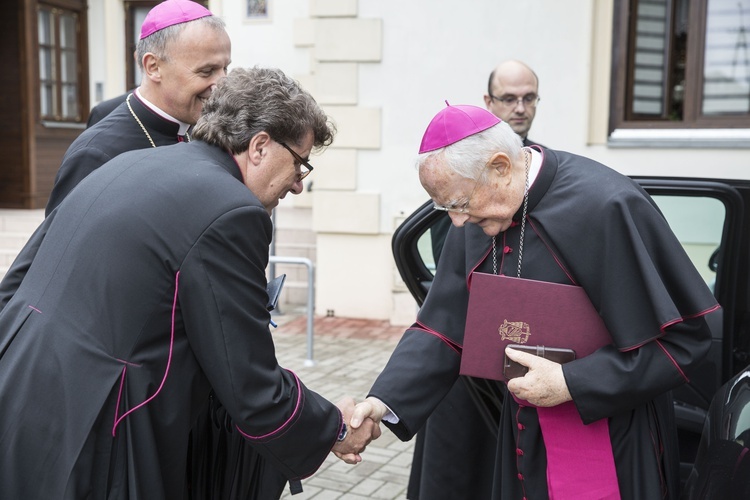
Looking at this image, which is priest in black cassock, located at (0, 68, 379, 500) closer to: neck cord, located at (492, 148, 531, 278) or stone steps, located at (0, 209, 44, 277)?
neck cord, located at (492, 148, 531, 278)

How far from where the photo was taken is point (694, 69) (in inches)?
307

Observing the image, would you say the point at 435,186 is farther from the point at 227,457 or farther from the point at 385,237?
the point at 385,237

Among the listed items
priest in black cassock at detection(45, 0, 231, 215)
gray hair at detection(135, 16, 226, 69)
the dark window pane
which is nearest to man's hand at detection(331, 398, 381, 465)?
priest in black cassock at detection(45, 0, 231, 215)

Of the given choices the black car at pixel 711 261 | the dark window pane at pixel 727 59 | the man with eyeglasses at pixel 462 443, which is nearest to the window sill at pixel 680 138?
the dark window pane at pixel 727 59

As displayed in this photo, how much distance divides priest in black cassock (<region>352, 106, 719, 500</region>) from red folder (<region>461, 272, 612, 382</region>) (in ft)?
0.17

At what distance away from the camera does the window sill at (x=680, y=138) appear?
729cm

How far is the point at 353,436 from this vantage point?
2.64 meters

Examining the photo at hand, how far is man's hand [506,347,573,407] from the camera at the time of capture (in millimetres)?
2303

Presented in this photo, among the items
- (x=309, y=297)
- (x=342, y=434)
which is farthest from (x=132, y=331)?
(x=309, y=297)

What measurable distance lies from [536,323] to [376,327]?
5.75 m

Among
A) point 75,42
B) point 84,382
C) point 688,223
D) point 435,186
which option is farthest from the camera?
point 75,42

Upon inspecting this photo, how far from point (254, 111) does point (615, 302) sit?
1042mm

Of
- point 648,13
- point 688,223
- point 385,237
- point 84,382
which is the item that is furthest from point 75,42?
point 84,382

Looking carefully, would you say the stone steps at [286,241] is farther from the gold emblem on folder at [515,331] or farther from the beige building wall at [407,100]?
the gold emblem on folder at [515,331]
